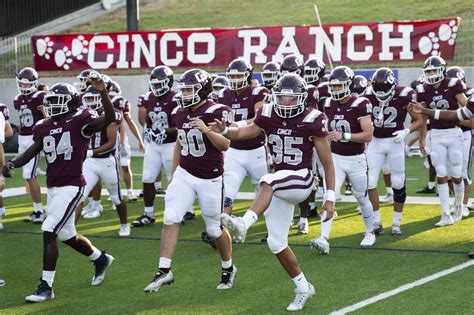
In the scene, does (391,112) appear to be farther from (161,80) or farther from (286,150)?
(286,150)

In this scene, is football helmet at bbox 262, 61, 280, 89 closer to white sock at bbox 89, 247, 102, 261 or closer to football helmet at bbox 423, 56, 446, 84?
football helmet at bbox 423, 56, 446, 84

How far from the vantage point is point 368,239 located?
31.6 feet

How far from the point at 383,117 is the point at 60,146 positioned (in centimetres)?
417

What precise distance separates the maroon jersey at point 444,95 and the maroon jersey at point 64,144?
15.7ft

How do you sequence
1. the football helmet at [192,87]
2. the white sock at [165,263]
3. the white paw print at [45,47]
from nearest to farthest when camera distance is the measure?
the white sock at [165,263] → the football helmet at [192,87] → the white paw print at [45,47]

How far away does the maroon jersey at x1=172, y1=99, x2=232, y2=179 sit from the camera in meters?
7.64

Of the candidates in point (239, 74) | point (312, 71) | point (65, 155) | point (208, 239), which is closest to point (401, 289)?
point (208, 239)

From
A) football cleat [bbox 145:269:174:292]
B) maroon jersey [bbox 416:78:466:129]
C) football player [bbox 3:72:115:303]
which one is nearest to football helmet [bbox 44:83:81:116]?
football player [bbox 3:72:115:303]

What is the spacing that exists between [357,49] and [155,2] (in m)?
14.1

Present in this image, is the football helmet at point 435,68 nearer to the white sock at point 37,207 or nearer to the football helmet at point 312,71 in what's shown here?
the football helmet at point 312,71

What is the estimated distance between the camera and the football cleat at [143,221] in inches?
442

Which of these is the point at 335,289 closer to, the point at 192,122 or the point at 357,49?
the point at 192,122

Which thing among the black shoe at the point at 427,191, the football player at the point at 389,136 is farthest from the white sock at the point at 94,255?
the black shoe at the point at 427,191

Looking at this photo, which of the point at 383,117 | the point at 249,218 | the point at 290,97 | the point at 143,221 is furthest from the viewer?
the point at 143,221
